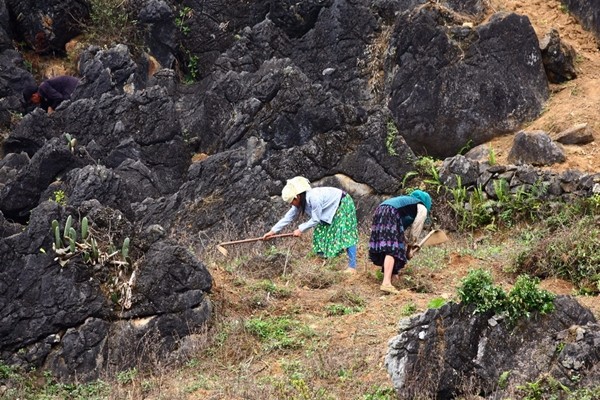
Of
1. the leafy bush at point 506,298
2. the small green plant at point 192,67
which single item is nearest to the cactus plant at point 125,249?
the leafy bush at point 506,298

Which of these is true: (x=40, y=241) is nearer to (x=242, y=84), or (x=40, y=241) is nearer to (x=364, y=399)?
(x=364, y=399)

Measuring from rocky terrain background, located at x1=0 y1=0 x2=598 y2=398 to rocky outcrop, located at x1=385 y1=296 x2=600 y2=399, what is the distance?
5.67m

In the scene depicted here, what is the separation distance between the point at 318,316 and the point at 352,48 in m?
10.6

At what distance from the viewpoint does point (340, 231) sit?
1255cm

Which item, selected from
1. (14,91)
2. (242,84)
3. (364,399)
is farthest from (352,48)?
(364,399)

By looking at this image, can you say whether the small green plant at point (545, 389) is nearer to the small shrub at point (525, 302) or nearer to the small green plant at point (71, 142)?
the small shrub at point (525, 302)

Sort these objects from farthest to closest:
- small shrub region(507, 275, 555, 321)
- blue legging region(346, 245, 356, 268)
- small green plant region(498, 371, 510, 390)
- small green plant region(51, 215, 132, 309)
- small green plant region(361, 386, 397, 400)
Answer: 1. blue legging region(346, 245, 356, 268)
2. small green plant region(51, 215, 132, 309)
3. small green plant region(361, 386, 397, 400)
4. small shrub region(507, 275, 555, 321)
5. small green plant region(498, 371, 510, 390)

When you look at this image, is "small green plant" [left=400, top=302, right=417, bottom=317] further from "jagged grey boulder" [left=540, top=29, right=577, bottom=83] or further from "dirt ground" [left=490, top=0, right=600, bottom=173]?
"jagged grey boulder" [left=540, top=29, right=577, bottom=83]

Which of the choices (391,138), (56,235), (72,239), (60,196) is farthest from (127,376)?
(391,138)

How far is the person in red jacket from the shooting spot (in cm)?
2062

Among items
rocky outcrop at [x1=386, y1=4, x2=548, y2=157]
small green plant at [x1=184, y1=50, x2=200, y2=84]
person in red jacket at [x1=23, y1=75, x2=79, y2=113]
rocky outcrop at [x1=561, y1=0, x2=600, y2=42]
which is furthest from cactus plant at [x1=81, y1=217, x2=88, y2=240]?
rocky outcrop at [x1=561, y1=0, x2=600, y2=42]

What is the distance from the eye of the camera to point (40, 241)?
34.3 ft

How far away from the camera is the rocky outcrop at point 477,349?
7.88m

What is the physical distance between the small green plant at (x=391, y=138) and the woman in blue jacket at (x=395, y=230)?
493 centimetres
